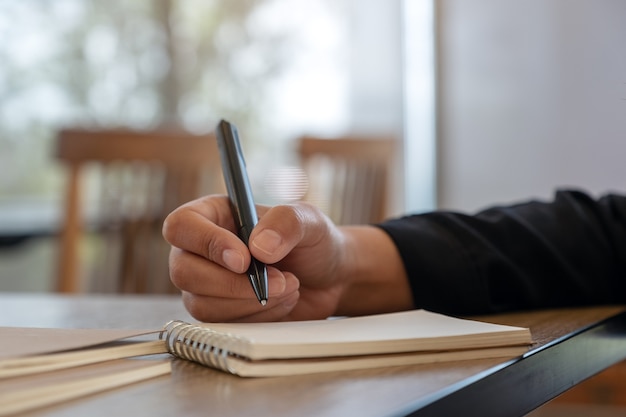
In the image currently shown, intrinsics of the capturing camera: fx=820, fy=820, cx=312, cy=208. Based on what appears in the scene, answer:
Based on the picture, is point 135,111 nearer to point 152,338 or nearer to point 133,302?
point 133,302

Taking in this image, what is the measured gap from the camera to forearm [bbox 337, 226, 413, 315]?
66 cm

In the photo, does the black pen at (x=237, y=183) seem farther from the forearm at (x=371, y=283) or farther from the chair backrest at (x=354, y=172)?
the chair backrest at (x=354, y=172)

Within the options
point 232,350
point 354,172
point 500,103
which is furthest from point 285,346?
point 500,103

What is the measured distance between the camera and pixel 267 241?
1.66 ft

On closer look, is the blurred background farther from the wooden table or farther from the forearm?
the wooden table

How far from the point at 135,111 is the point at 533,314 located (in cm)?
274

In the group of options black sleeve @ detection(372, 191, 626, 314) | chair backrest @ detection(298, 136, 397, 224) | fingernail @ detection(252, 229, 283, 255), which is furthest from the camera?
chair backrest @ detection(298, 136, 397, 224)

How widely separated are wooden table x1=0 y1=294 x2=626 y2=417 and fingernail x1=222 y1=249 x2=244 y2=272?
8 centimetres

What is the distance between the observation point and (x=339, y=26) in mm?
3066

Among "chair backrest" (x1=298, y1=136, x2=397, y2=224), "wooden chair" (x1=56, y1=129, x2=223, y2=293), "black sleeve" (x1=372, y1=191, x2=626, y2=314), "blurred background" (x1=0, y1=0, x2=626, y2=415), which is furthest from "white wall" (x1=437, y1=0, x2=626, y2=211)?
"black sleeve" (x1=372, y1=191, x2=626, y2=314)

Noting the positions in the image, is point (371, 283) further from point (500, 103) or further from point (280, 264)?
point (500, 103)

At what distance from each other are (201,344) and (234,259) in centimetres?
8

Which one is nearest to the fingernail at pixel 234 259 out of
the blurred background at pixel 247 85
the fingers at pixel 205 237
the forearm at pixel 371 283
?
the fingers at pixel 205 237

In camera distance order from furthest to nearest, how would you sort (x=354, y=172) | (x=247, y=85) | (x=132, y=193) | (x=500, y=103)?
(x=247, y=85) < (x=500, y=103) < (x=354, y=172) < (x=132, y=193)
